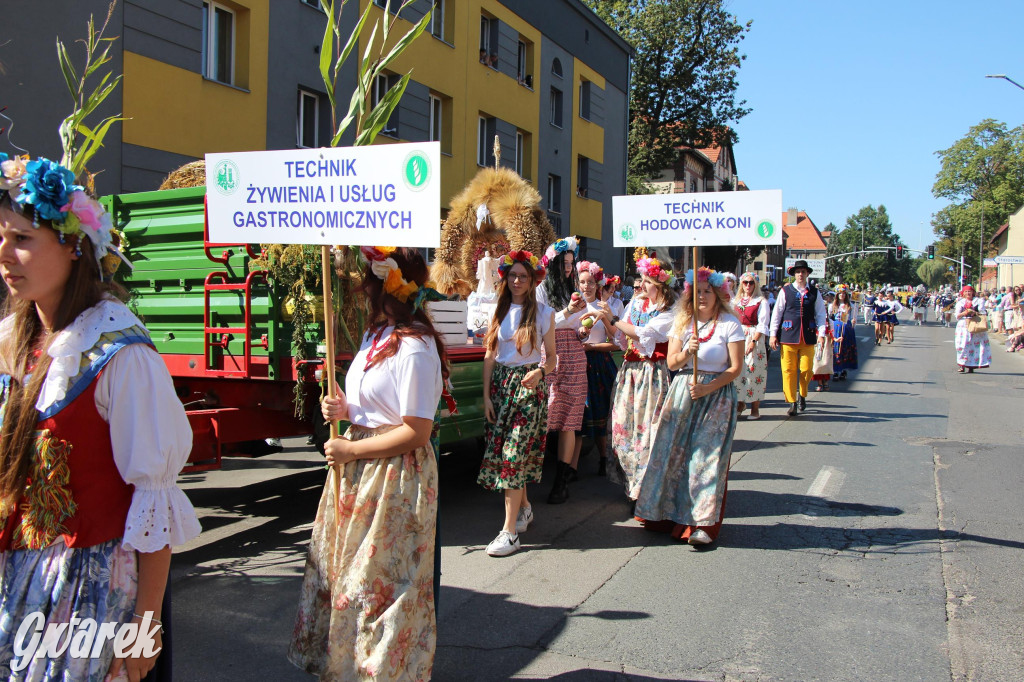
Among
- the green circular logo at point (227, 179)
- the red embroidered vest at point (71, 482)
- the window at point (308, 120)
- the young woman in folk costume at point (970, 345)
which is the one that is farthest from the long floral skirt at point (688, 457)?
the young woman in folk costume at point (970, 345)

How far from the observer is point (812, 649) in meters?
3.89

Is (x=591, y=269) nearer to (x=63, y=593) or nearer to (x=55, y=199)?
(x=55, y=199)

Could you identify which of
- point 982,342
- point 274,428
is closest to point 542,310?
point 274,428

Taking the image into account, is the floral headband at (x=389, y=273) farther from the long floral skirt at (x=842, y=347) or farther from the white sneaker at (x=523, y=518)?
the long floral skirt at (x=842, y=347)

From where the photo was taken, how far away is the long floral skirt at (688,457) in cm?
551

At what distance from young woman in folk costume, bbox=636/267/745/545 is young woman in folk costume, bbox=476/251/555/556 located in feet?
2.85

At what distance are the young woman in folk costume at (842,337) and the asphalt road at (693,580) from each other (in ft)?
28.7

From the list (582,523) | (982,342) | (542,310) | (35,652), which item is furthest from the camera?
(982,342)

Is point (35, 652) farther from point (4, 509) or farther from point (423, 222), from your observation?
point (423, 222)

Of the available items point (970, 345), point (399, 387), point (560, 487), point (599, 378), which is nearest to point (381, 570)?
point (399, 387)

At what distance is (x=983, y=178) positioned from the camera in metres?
72.5

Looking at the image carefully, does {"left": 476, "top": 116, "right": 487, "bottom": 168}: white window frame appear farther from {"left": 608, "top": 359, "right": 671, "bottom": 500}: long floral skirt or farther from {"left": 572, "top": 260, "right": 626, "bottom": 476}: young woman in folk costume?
{"left": 608, "top": 359, "right": 671, "bottom": 500}: long floral skirt

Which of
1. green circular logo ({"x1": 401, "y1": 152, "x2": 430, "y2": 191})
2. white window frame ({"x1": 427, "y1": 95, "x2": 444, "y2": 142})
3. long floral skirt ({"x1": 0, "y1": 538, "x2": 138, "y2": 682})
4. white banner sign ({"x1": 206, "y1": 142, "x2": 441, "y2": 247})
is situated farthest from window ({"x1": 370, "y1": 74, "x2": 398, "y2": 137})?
long floral skirt ({"x1": 0, "y1": 538, "x2": 138, "y2": 682})

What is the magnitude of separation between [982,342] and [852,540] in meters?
15.7
